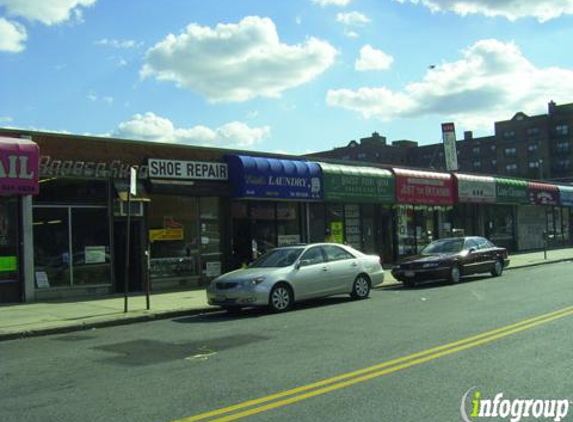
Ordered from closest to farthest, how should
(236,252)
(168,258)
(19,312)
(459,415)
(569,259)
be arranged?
(459,415) → (19,312) → (168,258) → (236,252) → (569,259)

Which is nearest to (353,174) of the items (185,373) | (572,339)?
(572,339)

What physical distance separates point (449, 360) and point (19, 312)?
10.2 metres

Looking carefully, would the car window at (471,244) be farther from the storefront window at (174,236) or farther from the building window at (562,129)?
the building window at (562,129)

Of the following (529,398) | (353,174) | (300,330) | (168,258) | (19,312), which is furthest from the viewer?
(353,174)

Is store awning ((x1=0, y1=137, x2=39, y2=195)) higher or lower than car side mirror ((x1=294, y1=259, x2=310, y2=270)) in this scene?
higher

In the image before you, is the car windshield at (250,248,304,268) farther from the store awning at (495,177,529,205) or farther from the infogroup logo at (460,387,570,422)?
the store awning at (495,177,529,205)

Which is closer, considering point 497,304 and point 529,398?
point 529,398

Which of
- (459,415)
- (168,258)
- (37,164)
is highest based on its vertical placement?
(37,164)

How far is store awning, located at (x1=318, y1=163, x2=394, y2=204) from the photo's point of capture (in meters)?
23.6

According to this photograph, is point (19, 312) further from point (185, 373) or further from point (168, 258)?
point (185, 373)

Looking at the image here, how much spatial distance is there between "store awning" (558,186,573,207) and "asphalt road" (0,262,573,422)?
30.7 m

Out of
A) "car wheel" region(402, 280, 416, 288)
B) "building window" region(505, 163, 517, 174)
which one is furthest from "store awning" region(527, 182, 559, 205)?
"building window" region(505, 163, 517, 174)

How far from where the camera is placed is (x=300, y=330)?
1107cm

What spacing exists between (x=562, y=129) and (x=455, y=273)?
377ft
